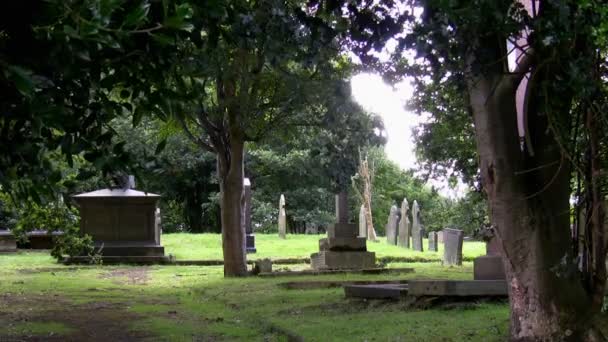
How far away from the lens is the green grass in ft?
85.9

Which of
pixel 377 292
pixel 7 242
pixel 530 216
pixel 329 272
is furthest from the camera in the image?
pixel 7 242

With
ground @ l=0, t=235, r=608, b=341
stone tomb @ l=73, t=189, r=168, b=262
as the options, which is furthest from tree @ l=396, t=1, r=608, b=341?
stone tomb @ l=73, t=189, r=168, b=262

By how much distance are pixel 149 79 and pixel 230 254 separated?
13.0 metres

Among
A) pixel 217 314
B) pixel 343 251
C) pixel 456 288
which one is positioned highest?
pixel 343 251

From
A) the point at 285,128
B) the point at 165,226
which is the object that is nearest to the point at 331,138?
the point at 285,128

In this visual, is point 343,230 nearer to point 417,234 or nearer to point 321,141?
point 321,141

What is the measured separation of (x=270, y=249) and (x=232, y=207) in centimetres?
1138

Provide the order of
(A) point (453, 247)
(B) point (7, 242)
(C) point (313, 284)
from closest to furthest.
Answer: (C) point (313, 284) → (A) point (453, 247) → (B) point (7, 242)

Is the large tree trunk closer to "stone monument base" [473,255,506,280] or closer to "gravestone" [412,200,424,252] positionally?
"stone monument base" [473,255,506,280]

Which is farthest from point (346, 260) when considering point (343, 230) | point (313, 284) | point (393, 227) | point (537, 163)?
point (393, 227)

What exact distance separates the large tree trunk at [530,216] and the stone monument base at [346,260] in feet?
41.2

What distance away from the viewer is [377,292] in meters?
10.7

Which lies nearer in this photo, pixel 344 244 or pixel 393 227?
pixel 344 244

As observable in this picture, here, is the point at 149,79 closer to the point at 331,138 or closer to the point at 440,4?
the point at 440,4
